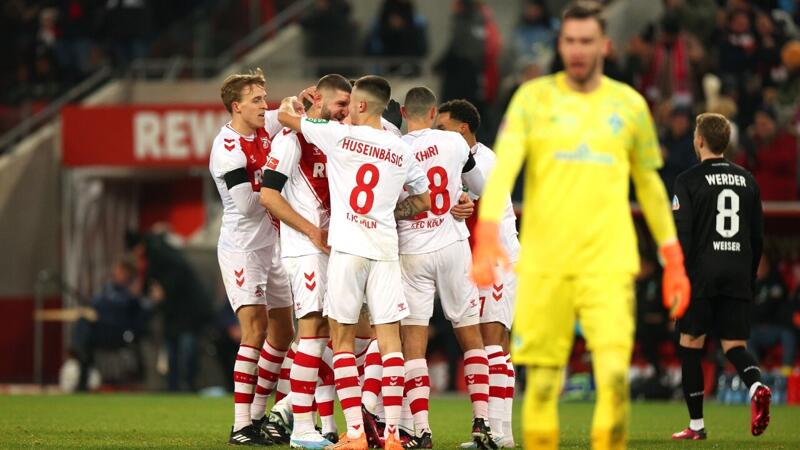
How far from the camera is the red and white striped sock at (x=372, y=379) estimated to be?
10477 millimetres

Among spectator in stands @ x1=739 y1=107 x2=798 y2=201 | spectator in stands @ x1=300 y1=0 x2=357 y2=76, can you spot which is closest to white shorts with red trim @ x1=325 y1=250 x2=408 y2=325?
spectator in stands @ x1=739 y1=107 x2=798 y2=201

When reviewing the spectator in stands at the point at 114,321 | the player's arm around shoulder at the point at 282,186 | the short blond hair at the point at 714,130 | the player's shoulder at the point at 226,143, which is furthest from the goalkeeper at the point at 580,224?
the spectator in stands at the point at 114,321

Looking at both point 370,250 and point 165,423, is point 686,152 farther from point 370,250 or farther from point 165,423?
point 370,250

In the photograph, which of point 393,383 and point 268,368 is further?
point 268,368

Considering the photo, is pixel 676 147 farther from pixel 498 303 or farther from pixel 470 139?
pixel 498 303

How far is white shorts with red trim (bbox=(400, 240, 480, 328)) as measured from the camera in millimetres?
10477

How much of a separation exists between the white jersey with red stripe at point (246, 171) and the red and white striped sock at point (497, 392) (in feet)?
6.03

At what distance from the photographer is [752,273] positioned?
11961mm

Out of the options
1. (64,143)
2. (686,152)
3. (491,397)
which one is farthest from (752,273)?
(64,143)

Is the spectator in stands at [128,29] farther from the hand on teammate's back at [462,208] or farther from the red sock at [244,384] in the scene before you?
the hand on teammate's back at [462,208]

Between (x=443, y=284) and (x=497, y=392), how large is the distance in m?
0.91

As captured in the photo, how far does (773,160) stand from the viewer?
65.3 feet

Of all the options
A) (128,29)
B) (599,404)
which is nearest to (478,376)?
(599,404)

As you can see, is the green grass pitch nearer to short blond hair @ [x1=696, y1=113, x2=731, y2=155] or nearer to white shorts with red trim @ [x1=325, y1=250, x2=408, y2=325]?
white shorts with red trim @ [x1=325, y1=250, x2=408, y2=325]
